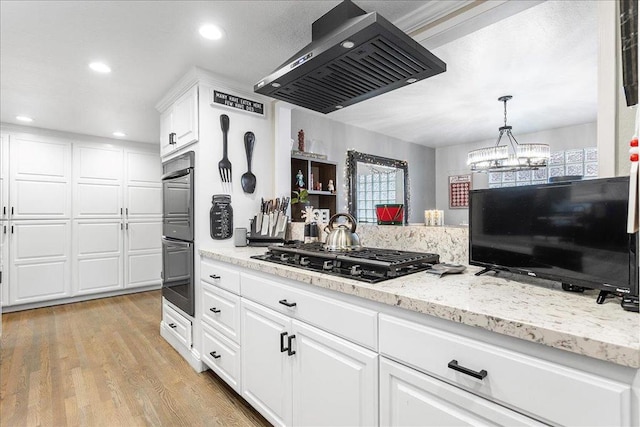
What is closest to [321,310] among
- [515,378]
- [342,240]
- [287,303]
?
[287,303]

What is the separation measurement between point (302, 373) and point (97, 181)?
440 cm

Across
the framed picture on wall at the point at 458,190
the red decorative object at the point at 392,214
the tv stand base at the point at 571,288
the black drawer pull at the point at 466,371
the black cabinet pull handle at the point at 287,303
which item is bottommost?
the black drawer pull at the point at 466,371

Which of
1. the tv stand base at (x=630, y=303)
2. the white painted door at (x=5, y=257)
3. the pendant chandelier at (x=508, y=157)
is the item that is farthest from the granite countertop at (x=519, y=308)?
the white painted door at (x=5, y=257)

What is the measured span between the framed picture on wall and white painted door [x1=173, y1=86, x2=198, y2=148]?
3.43 metres

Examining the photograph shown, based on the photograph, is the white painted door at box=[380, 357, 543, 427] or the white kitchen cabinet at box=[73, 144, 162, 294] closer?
the white painted door at box=[380, 357, 543, 427]

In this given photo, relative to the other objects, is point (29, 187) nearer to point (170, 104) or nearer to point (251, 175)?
point (170, 104)

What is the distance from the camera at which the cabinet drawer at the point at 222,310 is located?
1.91m

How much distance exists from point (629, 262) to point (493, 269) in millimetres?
437

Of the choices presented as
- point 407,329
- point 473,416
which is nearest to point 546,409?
point 473,416

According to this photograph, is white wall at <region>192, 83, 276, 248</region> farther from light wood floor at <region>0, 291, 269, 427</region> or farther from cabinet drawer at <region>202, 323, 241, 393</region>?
light wood floor at <region>0, 291, 269, 427</region>

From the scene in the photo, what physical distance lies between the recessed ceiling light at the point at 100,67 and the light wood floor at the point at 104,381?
7.40 ft

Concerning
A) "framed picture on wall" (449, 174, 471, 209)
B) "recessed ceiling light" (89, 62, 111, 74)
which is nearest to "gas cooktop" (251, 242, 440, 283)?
"recessed ceiling light" (89, 62, 111, 74)

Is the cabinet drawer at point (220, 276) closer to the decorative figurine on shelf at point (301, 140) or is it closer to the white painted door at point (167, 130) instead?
the white painted door at point (167, 130)

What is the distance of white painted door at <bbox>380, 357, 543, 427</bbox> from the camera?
84cm
